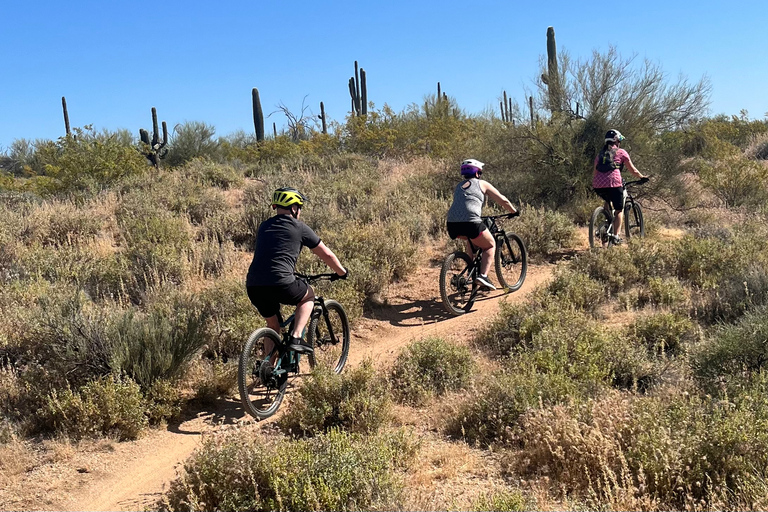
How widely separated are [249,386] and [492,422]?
6.65 ft

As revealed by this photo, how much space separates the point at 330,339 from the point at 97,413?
7.65 feet

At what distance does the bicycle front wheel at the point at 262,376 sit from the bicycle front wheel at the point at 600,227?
590cm

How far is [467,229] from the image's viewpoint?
7.01 metres

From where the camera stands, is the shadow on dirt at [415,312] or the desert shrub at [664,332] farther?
the shadow on dirt at [415,312]

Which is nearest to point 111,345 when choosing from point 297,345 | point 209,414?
point 209,414

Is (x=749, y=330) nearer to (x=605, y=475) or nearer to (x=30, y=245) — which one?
(x=605, y=475)

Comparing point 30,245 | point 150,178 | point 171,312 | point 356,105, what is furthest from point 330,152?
point 171,312

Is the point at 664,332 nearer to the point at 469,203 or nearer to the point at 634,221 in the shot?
the point at 469,203

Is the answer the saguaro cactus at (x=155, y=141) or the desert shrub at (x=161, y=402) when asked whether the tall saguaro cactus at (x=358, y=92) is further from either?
the desert shrub at (x=161, y=402)

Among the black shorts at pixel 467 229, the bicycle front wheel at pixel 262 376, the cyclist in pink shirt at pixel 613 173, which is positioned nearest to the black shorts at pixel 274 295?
the bicycle front wheel at pixel 262 376


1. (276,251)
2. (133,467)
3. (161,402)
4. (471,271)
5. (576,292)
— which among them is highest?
(276,251)

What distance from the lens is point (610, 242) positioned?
865 centimetres

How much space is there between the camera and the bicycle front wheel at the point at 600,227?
8.91 metres

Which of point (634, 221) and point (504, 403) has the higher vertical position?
point (634, 221)
